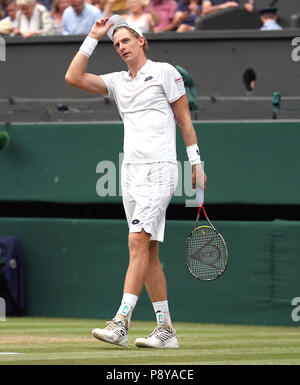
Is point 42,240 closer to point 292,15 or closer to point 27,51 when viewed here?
point 27,51

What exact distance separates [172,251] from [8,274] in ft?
5.56

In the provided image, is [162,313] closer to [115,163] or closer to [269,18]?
[115,163]

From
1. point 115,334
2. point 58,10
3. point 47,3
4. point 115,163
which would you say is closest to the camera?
point 115,334

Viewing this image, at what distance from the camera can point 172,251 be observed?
33.0 ft

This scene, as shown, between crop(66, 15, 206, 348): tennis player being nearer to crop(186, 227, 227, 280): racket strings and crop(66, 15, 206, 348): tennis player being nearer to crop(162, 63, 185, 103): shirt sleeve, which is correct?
crop(162, 63, 185, 103): shirt sleeve

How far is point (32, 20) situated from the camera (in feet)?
41.8

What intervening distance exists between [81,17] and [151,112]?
18.6ft

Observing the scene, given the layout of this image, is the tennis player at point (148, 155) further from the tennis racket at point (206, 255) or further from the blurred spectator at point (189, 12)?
the blurred spectator at point (189, 12)

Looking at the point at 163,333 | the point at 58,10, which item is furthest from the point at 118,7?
the point at 163,333

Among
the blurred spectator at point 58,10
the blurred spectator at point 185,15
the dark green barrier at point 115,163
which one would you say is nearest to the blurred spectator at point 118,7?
the blurred spectator at point 185,15

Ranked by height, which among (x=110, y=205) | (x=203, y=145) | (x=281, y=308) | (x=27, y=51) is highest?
(x=27, y=51)

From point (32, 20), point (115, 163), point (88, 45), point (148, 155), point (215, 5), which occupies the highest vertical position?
point (215, 5)
